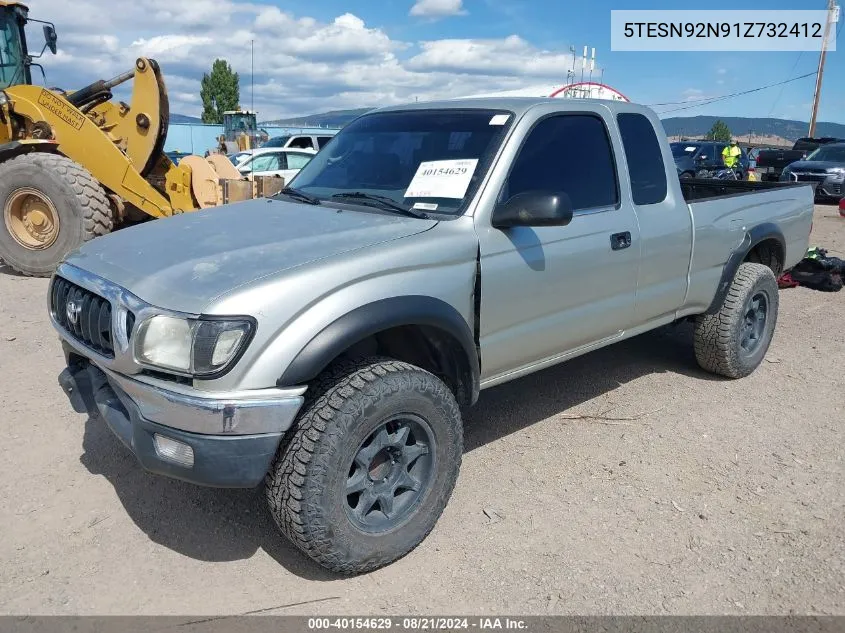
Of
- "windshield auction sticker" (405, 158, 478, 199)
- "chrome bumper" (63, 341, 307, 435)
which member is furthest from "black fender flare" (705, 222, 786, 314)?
"chrome bumper" (63, 341, 307, 435)

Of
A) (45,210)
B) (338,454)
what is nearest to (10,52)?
(45,210)

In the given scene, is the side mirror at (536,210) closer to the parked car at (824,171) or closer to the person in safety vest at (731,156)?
the parked car at (824,171)

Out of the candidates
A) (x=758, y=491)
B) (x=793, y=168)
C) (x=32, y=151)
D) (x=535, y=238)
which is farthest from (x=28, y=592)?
(x=793, y=168)

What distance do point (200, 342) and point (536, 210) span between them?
1.56 metres

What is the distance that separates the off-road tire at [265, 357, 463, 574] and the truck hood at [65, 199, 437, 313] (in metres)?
0.51

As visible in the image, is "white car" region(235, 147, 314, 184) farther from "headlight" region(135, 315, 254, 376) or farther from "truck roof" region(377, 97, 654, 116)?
"headlight" region(135, 315, 254, 376)

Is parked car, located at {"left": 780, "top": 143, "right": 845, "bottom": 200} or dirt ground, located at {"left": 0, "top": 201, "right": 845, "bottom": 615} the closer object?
dirt ground, located at {"left": 0, "top": 201, "right": 845, "bottom": 615}

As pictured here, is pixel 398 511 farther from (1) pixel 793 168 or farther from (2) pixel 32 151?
(1) pixel 793 168

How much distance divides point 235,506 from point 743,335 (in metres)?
3.85

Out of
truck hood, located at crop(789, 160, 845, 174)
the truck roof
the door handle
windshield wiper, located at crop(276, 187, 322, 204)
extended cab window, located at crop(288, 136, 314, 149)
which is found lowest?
truck hood, located at crop(789, 160, 845, 174)

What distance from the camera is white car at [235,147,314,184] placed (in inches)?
559

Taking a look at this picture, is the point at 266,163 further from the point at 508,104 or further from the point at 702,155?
the point at 702,155

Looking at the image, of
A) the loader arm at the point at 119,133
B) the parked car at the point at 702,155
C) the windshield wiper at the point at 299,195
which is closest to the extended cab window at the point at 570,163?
the windshield wiper at the point at 299,195

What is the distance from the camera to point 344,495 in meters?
2.74
